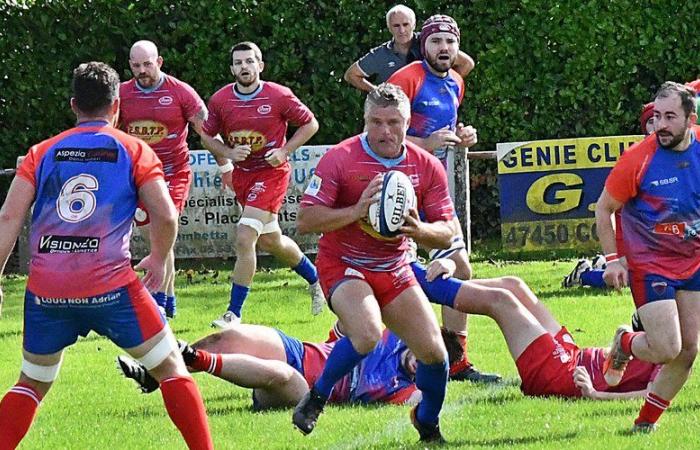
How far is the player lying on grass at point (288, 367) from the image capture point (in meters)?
8.00

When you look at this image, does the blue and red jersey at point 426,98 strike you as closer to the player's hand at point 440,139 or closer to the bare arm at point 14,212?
the player's hand at point 440,139

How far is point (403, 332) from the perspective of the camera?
23.8 feet

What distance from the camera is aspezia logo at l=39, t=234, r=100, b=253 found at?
626 cm

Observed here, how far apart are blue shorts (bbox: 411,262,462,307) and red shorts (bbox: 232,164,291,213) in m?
4.01

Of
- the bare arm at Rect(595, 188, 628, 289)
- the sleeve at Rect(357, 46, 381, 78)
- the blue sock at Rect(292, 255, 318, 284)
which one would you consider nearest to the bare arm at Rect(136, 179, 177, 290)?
the bare arm at Rect(595, 188, 628, 289)

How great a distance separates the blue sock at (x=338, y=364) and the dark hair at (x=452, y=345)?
212 centimetres

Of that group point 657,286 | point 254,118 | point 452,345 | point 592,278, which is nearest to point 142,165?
point 657,286

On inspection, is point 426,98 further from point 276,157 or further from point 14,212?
point 14,212

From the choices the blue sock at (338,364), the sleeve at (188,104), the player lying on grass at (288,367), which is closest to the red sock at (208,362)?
the player lying on grass at (288,367)

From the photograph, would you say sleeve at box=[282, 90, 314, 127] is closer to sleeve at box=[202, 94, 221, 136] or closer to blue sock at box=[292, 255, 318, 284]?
sleeve at box=[202, 94, 221, 136]

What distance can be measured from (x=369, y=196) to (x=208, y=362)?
1497mm

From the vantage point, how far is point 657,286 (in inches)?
297

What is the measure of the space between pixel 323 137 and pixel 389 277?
9.78 metres

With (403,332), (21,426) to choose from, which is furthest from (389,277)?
(21,426)
